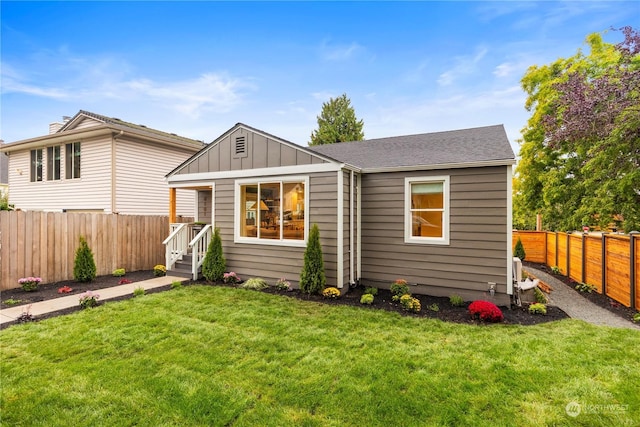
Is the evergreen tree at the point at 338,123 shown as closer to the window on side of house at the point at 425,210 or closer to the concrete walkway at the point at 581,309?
the window on side of house at the point at 425,210

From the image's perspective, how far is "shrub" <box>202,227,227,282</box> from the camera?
7.71 metres

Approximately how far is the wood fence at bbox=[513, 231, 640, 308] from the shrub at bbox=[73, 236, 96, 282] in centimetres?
1232

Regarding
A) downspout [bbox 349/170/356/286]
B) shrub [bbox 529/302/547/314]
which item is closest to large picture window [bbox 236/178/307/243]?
downspout [bbox 349/170/356/286]

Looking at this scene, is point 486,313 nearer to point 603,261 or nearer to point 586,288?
point 603,261

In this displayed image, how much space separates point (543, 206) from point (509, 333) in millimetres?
12247

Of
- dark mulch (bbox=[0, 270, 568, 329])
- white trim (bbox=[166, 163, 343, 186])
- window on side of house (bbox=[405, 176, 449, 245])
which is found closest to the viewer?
dark mulch (bbox=[0, 270, 568, 329])

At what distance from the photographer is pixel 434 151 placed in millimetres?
7270

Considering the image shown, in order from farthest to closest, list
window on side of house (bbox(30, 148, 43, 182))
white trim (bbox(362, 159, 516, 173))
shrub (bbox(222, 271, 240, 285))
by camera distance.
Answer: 1. window on side of house (bbox(30, 148, 43, 182))
2. shrub (bbox(222, 271, 240, 285))
3. white trim (bbox(362, 159, 516, 173))

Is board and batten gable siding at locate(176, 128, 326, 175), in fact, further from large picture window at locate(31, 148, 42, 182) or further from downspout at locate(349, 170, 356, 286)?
Result: large picture window at locate(31, 148, 42, 182)

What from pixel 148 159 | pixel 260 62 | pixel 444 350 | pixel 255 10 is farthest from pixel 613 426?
pixel 148 159

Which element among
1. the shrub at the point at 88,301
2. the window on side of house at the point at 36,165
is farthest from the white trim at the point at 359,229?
the window on side of house at the point at 36,165

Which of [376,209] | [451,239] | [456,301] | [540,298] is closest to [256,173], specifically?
[376,209]

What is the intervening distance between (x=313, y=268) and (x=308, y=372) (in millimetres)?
3287

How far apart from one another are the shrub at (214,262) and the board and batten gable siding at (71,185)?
21.2 ft
